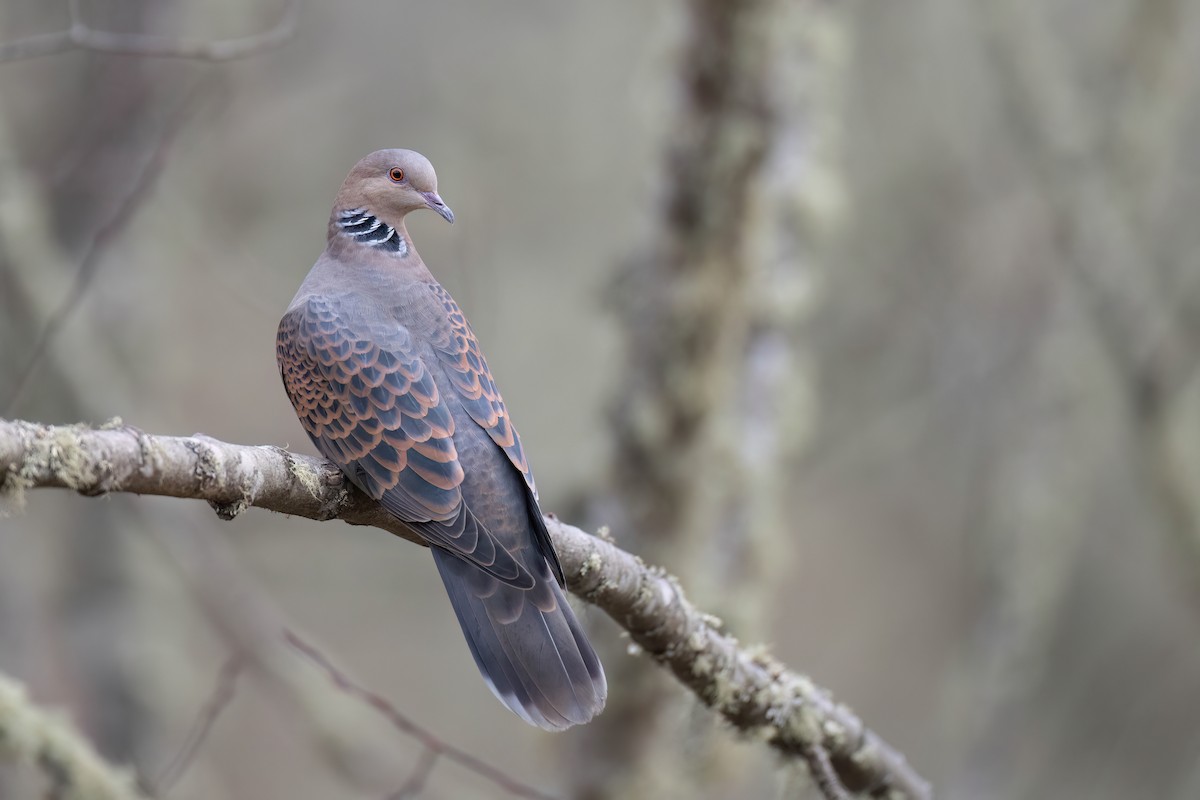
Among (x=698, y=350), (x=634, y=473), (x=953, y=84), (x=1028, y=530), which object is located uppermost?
(x=953, y=84)

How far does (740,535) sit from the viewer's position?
6102 mm

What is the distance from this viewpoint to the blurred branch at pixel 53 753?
10.8ft

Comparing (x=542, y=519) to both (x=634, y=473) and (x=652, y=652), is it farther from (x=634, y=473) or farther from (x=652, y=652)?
(x=634, y=473)

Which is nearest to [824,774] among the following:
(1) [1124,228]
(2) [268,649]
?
(2) [268,649]

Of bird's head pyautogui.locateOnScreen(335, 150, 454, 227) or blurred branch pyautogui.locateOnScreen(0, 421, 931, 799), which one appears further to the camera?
bird's head pyautogui.locateOnScreen(335, 150, 454, 227)

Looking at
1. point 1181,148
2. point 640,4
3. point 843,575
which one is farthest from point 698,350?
point 843,575

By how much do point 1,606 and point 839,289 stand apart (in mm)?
5591

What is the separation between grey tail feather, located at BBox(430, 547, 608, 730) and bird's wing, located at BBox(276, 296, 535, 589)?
6 centimetres

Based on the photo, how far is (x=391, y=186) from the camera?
3.87 metres

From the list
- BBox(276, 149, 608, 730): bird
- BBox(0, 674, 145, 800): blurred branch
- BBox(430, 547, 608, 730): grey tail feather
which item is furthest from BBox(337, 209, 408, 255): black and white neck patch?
BBox(0, 674, 145, 800): blurred branch

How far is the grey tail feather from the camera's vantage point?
309 cm

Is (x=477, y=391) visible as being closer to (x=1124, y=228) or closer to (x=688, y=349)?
(x=688, y=349)

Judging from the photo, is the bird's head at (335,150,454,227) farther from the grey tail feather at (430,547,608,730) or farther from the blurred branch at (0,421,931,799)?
the grey tail feather at (430,547,608,730)

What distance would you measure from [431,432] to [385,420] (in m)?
0.12
